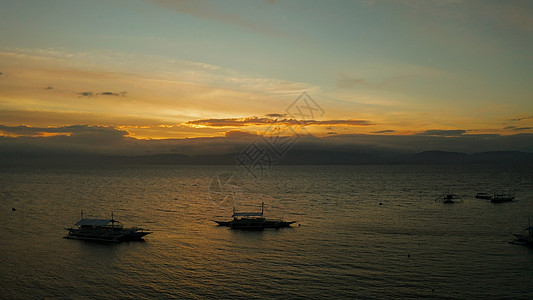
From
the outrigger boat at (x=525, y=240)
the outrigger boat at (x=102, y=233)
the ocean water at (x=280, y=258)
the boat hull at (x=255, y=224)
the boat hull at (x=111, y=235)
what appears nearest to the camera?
the ocean water at (x=280, y=258)

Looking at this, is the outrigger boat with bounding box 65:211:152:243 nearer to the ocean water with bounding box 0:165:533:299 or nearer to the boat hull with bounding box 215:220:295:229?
the ocean water with bounding box 0:165:533:299

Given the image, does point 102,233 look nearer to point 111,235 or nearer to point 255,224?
point 111,235

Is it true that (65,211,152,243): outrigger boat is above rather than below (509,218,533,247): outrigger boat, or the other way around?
below

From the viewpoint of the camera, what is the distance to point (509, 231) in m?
73.9

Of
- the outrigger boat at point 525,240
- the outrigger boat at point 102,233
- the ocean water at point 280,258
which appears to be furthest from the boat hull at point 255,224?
the outrigger boat at point 525,240

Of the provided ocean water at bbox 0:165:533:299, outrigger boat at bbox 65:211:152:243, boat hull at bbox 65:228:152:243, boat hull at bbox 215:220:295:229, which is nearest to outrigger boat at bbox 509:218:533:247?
ocean water at bbox 0:165:533:299

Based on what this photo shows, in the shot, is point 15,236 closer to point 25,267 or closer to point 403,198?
point 25,267

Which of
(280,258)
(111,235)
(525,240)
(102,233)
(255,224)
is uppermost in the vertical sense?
(525,240)

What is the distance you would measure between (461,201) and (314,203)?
4535 centimetres

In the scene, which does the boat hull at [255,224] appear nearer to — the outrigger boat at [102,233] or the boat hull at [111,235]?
the outrigger boat at [102,233]

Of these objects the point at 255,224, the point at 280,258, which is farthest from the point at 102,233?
the point at 280,258

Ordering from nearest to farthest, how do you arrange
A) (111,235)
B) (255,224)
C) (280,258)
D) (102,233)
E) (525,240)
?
(280,258)
(525,240)
(111,235)
(102,233)
(255,224)

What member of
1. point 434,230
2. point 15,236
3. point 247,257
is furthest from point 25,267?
point 434,230

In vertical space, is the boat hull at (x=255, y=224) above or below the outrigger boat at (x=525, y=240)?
below
